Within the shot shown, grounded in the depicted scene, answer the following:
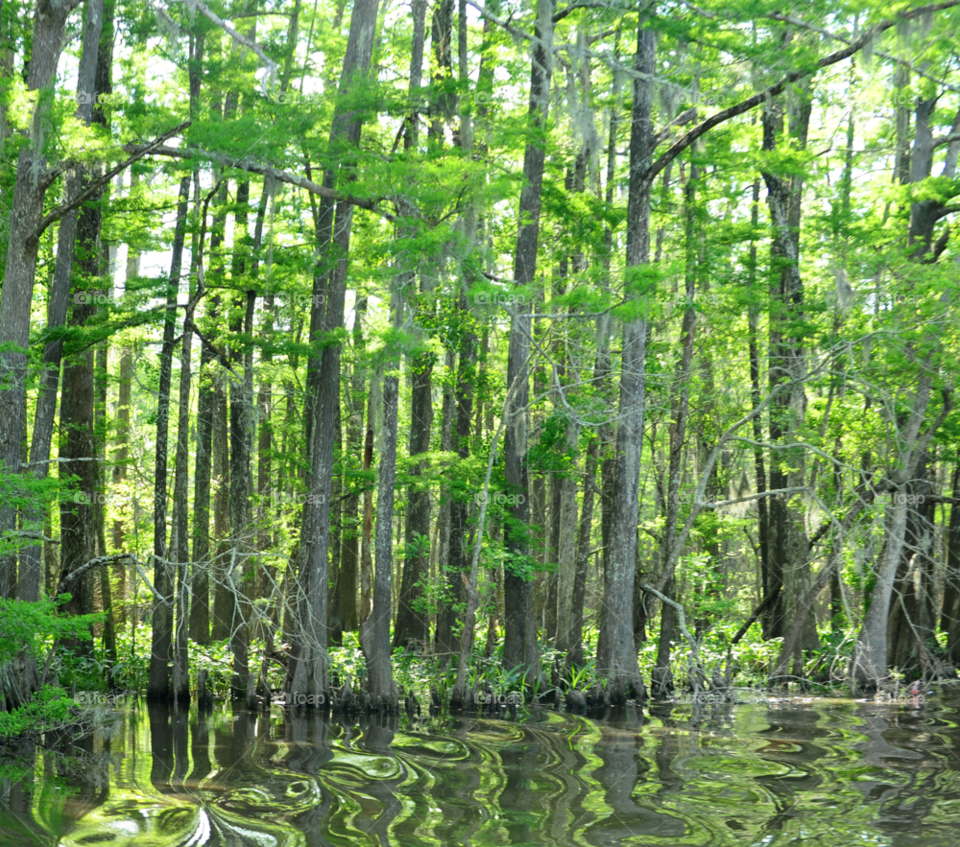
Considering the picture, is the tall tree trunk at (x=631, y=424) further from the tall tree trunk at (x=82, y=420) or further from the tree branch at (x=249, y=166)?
the tall tree trunk at (x=82, y=420)

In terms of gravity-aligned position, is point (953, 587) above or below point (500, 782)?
above

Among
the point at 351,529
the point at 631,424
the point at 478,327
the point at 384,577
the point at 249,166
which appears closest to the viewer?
the point at 249,166

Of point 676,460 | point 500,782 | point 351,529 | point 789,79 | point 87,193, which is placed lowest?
point 500,782

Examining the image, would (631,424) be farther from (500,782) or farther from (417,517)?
(500,782)

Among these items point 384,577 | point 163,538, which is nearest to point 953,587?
point 384,577

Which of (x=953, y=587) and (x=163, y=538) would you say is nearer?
(x=163, y=538)

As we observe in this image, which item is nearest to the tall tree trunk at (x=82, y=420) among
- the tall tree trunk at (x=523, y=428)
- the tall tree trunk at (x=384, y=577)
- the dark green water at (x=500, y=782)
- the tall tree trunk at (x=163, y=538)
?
the tall tree trunk at (x=163, y=538)

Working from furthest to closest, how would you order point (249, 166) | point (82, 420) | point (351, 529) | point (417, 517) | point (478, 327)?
point (417, 517) → point (351, 529) → point (478, 327) → point (82, 420) → point (249, 166)

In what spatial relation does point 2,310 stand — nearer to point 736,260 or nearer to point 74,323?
point 74,323

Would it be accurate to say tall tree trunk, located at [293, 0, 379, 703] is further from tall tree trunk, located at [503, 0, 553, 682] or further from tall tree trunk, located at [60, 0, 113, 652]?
tall tree trunk, located at [60, 0, 113, 652]

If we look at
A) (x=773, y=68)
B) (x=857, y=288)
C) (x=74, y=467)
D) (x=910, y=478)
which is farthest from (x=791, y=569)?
(x=74, y=467)

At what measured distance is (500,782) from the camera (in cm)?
884

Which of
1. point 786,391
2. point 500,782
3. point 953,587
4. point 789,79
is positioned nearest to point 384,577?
point 500,782

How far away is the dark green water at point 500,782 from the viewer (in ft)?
23.4
